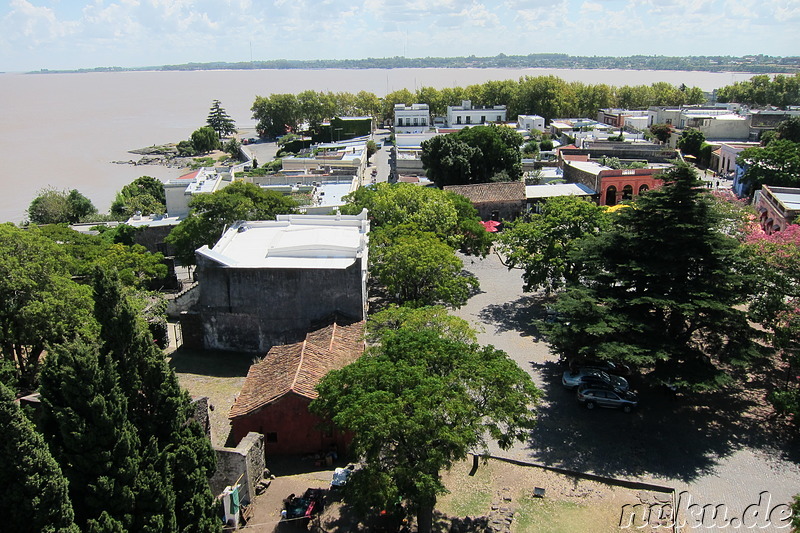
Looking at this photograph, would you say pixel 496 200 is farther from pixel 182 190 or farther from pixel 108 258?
pixel 108 258

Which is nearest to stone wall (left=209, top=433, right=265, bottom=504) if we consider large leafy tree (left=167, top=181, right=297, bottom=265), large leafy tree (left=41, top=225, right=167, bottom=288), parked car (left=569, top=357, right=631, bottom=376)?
parked car (left=569, top=357, right=631, bottom=376)

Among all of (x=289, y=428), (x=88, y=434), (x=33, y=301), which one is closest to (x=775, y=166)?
(x=289, y=428)

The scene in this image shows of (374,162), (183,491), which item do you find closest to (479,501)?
(183,491)

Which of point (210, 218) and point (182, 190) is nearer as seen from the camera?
point (210, 218)

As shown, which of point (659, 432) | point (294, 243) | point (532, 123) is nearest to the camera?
point (659, 432)

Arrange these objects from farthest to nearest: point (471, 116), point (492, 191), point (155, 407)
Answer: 1. point (471, 116)
2. point (492, 191)
3. point (155, 407)

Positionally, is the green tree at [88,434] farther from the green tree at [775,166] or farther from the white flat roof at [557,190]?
the green tree at [775,166]

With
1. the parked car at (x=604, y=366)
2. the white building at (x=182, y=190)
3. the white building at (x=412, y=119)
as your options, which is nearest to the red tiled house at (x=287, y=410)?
the parked car at (x=604, y=366)
